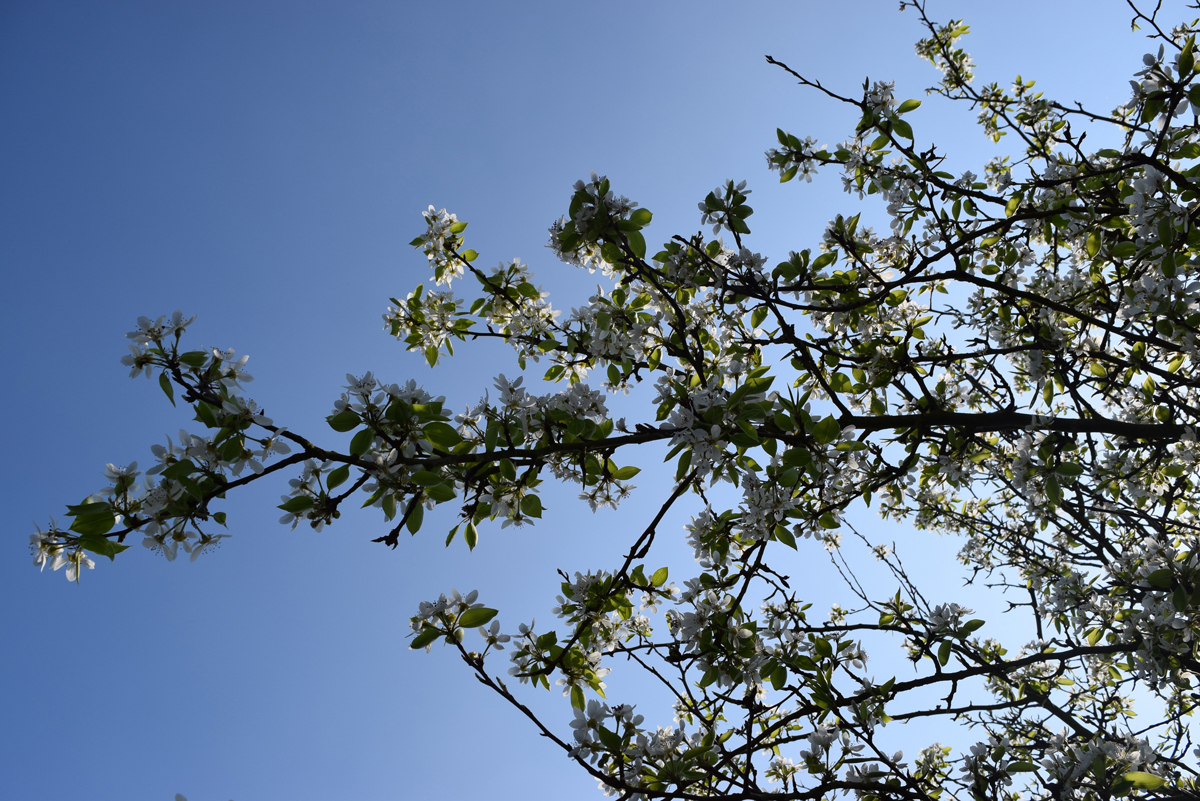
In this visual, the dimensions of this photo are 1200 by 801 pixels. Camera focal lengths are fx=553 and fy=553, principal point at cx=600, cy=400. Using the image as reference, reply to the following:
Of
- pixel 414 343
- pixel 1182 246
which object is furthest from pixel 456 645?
pixel 1182 246

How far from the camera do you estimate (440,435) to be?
2.27 meters

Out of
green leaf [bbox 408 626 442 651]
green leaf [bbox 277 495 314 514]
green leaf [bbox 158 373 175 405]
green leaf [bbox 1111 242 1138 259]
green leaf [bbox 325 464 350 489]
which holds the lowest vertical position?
green leaf [bbox 408 626 442 651]

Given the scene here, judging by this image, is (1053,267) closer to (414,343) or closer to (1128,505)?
(1128,505)

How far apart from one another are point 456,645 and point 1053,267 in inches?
211

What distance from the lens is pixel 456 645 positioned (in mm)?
2586

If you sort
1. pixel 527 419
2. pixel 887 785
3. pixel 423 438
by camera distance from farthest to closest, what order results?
pixel 887 785 → pixel 527 419 → pixel 423 438

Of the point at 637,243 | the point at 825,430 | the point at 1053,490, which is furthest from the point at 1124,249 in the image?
the point at 637,243

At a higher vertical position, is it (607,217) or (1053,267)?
(1053,267)

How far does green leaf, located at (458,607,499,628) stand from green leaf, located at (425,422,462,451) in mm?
851

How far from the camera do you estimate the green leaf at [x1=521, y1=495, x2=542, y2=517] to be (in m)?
2.62

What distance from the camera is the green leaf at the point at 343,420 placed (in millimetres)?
2139

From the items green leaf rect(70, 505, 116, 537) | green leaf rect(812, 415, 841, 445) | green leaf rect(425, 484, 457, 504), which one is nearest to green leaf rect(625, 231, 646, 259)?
green leaf rect(812, 415, 841, 445)

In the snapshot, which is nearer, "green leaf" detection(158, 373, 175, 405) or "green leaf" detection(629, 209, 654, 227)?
"green leaf" detection(158, 373, 175, 405)

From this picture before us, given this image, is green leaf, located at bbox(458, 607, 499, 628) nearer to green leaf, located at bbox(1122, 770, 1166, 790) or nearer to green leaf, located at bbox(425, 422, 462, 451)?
green leaf, located at bbox(425, 422, 462, 451)
